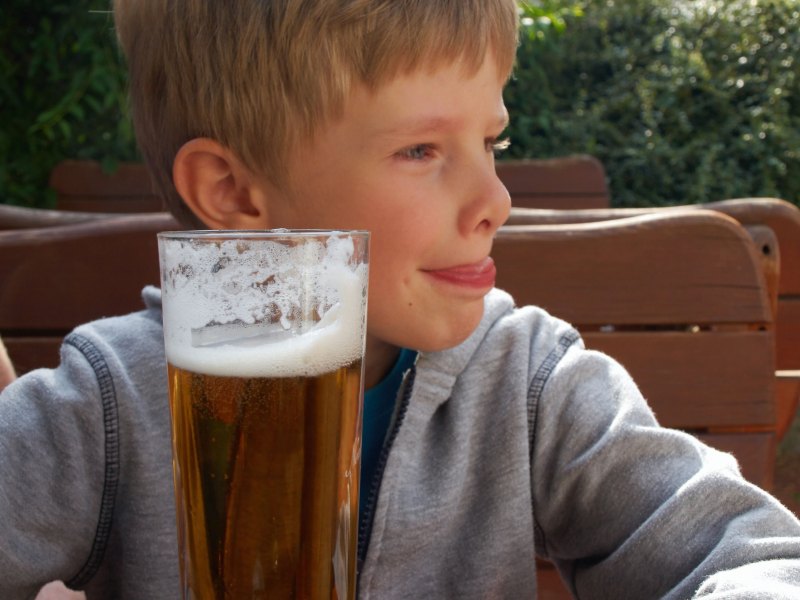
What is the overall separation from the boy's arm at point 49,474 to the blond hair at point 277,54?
43 centimetres

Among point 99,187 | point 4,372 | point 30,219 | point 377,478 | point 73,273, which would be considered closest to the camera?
point 377,478

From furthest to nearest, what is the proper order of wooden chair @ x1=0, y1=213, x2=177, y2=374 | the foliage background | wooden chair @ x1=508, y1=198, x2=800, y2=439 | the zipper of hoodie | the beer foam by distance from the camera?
the foliage background
wooden chair @ x1=508, y1=198, x2=800, y2=439
wooden chair @ x1=0, y1=213, x2=177, y2=374
the zipper of hoodie
the beer foam

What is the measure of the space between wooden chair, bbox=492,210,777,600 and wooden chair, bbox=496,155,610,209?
10.3 feet

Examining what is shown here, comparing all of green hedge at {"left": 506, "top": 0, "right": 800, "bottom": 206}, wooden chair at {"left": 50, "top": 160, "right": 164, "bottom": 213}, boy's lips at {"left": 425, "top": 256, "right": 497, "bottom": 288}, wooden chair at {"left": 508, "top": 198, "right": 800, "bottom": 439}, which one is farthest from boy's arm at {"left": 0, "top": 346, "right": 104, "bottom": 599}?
green hedge at {"left": 506, "top": 0, "right": 800, "bottom": 206}

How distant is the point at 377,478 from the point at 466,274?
36 cm

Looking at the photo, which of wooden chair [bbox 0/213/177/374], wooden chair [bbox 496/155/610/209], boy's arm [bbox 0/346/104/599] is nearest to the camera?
boy's arm [bbox 0/346/104/599]

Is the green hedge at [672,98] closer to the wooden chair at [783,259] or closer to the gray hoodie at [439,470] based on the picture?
the wooden chair at [783,259]

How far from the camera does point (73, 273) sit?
184cm

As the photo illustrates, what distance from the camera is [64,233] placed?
5.97 ft

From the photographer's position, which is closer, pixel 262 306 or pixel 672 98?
pixel 262 306

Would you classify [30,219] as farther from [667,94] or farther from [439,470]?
[667,94]

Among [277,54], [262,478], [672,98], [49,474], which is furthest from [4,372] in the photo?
[672,98]

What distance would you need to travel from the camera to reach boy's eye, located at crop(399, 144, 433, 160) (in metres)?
1.34

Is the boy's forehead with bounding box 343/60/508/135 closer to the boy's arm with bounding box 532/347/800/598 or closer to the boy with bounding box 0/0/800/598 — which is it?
the boy with bounding box 0/0/800/598
